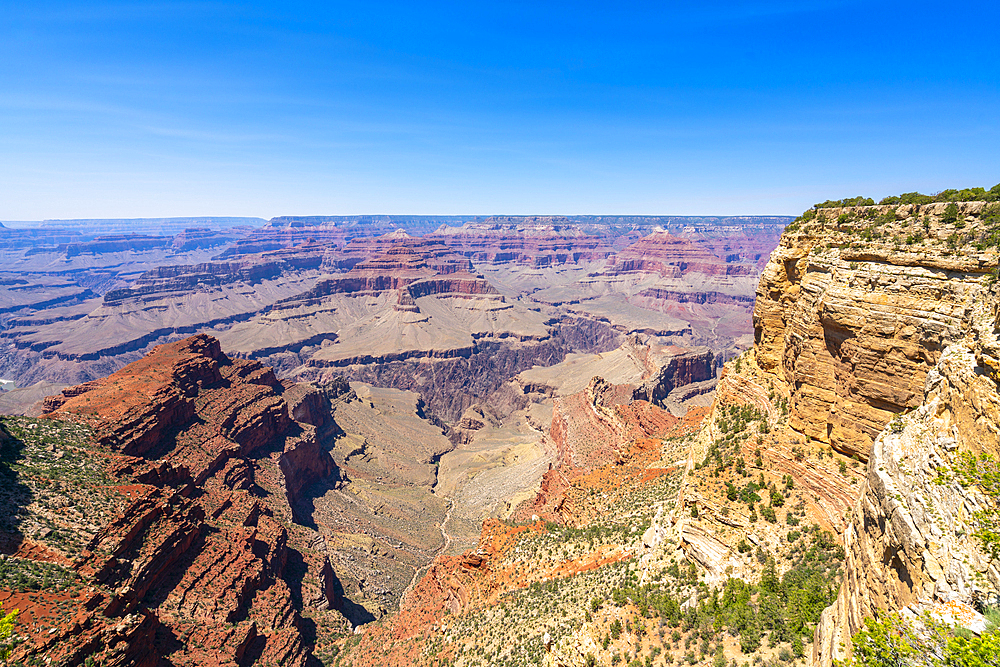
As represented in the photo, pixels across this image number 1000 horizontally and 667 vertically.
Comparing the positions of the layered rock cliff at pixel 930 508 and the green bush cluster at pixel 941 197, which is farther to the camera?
the green bush cluster at pixel 941 197

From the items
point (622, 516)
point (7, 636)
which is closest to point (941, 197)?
point (622, 516)

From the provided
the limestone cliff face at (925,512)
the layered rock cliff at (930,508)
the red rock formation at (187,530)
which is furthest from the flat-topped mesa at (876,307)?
the red rock formation at (187,530)

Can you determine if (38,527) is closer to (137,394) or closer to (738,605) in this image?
(137,394)

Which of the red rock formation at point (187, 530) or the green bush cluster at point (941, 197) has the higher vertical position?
the green bush cluster at point (941, 197)

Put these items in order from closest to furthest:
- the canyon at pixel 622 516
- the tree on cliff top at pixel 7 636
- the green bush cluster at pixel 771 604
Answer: the canyon at pixel 622 516
the green bush cluster at pixel 771 604
the tree on cliff top at pixel 7 636

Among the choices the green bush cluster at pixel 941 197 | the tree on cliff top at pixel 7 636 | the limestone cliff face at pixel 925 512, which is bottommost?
the tree on cliff top at pixel 7 636

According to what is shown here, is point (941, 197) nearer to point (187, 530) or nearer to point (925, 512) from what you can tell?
point (925, 512)

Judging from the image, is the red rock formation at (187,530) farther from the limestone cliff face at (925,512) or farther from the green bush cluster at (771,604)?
the limestone cliff face at (925,512)
